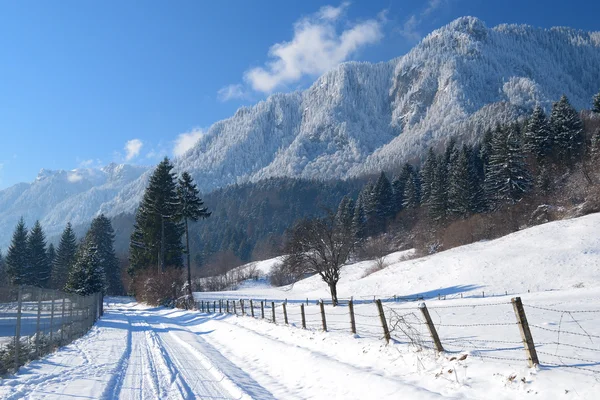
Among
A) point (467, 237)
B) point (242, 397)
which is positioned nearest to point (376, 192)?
point (467, 237)

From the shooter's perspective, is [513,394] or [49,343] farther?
[49,343]

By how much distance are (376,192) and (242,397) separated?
8421 cm

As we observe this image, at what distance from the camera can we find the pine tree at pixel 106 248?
246ft

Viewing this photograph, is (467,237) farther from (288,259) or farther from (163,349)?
(163,349)

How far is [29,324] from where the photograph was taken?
37.9 feet

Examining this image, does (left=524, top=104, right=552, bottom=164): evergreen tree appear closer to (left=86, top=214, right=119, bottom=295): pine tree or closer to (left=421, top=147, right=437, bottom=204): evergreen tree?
(left=421, top=147, right=437, bottom=204): evergreen tree

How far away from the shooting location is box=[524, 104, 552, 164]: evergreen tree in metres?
62.9

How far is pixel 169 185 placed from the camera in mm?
52625

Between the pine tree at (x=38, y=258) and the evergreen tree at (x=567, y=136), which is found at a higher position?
the evergreen tree at (x=567, y=136)

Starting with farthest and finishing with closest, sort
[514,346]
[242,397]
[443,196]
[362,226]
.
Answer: [362,226]
[443,196]
[514,346]
[242,397]

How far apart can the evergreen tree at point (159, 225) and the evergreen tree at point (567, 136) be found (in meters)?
55.8

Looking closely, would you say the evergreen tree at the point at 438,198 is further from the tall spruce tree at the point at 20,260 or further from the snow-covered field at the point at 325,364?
the tall spruce tree at the point at 20,260

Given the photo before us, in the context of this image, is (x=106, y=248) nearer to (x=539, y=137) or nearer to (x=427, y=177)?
(x=427, y=177)

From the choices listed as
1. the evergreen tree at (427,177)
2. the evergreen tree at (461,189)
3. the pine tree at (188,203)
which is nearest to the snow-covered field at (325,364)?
the pine tree at (188,203)
